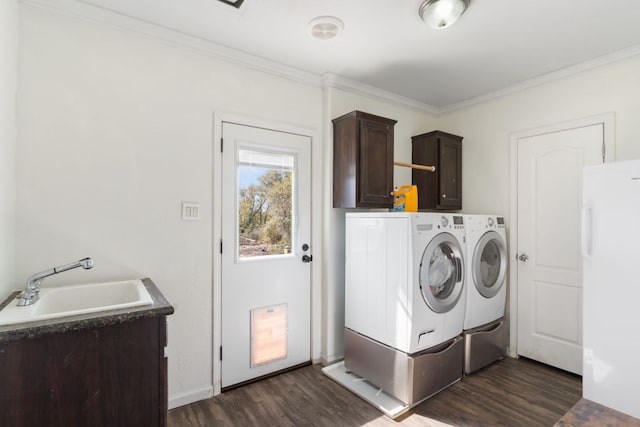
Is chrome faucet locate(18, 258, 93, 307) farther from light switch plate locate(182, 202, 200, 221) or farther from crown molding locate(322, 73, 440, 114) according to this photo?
crown molding locate(322, 73, 440, 114)

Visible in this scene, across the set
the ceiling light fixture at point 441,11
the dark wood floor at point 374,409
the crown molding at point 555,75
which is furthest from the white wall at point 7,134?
the crown molding at point 555,75

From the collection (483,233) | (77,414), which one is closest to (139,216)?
(77,414)

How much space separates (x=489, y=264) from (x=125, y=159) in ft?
9.97

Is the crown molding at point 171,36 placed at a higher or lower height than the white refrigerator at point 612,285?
higher

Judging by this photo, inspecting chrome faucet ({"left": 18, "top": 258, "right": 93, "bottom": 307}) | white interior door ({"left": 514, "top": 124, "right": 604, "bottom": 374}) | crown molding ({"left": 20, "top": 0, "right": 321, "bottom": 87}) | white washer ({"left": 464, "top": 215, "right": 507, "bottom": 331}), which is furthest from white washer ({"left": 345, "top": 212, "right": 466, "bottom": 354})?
chrome faucet ({"left": 18, "top": 258, "right": 93, "bottom": 307})

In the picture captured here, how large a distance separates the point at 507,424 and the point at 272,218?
83.8 inches

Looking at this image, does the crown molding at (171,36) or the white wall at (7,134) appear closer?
the white wall at (7,134)

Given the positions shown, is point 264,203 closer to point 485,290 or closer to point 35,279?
point 35,279

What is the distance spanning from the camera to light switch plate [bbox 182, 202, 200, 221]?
2182 mm

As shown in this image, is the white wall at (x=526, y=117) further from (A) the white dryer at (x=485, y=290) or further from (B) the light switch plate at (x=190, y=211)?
(B) the light switch plate at (x=190, y=211)

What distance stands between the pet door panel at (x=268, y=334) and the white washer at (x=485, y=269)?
1.51 meters

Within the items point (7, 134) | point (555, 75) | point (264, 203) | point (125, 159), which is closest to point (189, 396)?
point (264, 203)

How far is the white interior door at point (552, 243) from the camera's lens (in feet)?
8.44

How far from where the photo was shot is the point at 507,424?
1980 mm
